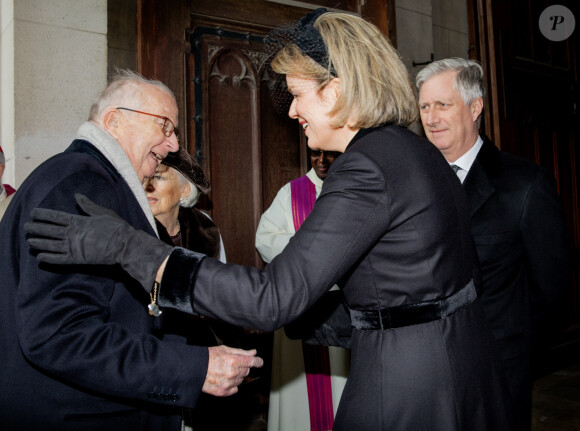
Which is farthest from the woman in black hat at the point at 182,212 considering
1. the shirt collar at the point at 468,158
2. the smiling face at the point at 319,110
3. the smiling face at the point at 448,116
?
the smiling face at the point at 319,110

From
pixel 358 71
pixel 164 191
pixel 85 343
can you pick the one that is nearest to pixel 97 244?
pixel 85 343

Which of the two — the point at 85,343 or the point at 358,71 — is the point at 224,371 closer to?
the point at 85,343

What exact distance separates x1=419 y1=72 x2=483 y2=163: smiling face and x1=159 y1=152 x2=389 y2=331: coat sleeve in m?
1.34

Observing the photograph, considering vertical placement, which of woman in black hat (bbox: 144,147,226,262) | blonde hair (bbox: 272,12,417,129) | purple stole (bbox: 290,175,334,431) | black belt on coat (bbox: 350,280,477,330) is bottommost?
purple stole (bbox: 290,175,334,431)

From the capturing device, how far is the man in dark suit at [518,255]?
6.34ft

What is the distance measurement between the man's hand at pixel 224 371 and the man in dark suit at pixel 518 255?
3.40 feet

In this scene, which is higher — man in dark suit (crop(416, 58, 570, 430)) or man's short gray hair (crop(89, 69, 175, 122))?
man's short gray hair (crop(89, 69, 175, 122))

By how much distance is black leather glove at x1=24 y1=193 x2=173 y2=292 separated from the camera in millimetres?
1066

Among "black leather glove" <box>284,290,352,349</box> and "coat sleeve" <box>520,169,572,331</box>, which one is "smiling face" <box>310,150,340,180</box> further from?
"black leather glove" <box>284,290,352,349</box>

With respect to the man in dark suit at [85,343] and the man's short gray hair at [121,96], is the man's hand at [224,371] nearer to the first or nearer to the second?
the man in dark suit at [85,343]

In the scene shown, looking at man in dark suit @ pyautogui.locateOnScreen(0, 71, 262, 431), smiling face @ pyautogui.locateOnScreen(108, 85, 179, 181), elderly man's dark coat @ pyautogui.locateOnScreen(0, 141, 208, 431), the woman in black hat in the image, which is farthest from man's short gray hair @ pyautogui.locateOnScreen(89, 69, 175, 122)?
the woman in black hat

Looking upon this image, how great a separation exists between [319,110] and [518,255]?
1.19 m

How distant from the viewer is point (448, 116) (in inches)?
90.4

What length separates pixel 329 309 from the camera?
160cm
